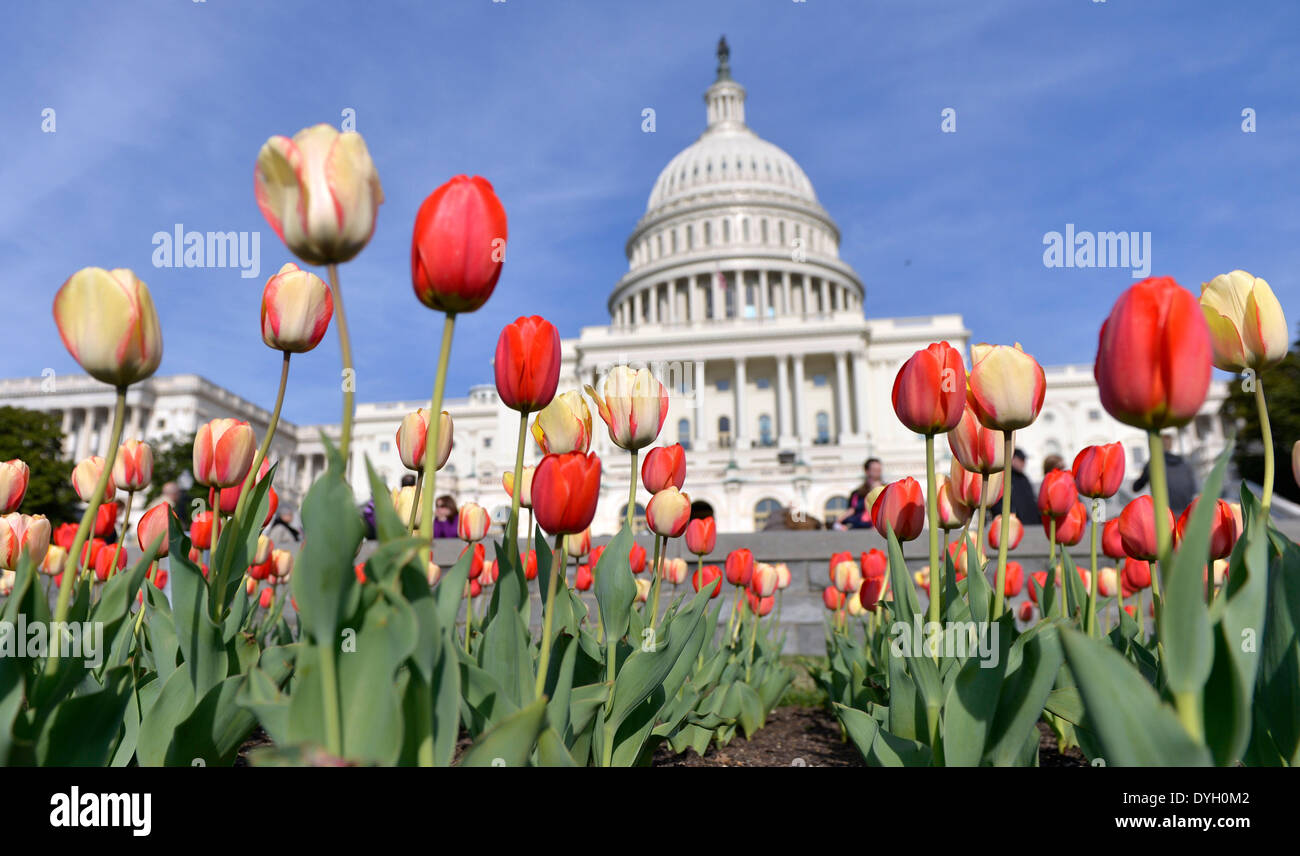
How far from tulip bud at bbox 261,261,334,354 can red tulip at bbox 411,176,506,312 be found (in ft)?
1.58

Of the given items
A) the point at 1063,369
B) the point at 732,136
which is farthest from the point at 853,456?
the point at 732,136

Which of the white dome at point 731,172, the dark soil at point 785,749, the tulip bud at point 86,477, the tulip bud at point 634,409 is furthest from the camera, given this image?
the white dome at point 731,172

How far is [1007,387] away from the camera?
157cm

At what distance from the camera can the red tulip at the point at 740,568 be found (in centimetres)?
329

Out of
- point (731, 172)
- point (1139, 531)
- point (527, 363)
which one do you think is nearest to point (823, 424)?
point (731, 172)

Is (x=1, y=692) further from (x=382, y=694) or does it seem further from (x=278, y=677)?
(x=382, y=694)

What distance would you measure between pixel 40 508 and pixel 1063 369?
6042cm

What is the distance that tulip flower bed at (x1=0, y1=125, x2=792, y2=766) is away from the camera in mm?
1080

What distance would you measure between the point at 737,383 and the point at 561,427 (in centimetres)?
5139

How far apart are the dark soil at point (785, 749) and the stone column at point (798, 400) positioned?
48.3 m

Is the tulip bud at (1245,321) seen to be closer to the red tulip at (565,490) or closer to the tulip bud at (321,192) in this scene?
the red tulip at (565,490)

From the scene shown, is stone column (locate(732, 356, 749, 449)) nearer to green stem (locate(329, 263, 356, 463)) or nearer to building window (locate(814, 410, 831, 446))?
building window (locate(814, 410, 831, 446))

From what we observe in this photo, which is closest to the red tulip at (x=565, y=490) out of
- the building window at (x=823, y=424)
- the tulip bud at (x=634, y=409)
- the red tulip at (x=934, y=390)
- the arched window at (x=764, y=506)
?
the tulip bud at (x=634, y=409)

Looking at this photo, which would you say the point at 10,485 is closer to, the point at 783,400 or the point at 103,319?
the point at 103,319
